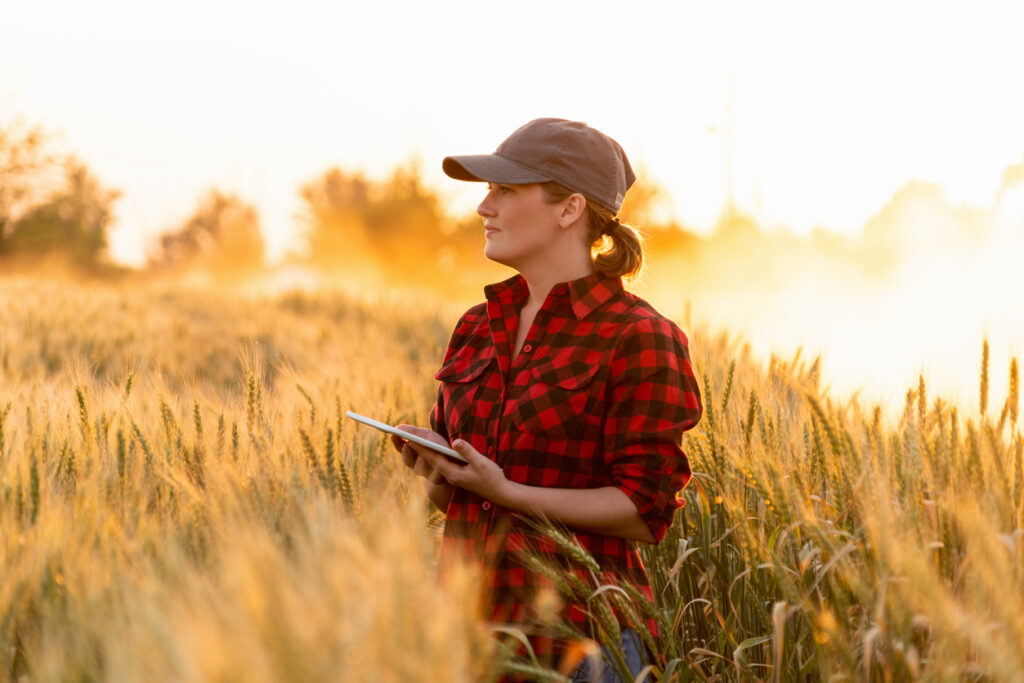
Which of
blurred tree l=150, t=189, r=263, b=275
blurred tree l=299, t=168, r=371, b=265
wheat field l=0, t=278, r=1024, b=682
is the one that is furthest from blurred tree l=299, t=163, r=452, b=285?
wheat field l=0, t=278, r=1024, b=682

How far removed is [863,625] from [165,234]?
131 feet

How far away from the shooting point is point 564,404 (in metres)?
2.00

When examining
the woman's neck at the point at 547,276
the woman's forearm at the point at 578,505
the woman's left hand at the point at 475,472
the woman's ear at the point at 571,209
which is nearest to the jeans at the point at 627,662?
the woman's forearm at the point at 578,505

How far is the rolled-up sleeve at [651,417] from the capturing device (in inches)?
74.9

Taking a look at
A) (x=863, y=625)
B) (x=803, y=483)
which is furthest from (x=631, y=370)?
(x=863, y=625)

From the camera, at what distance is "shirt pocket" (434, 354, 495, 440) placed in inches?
85.9

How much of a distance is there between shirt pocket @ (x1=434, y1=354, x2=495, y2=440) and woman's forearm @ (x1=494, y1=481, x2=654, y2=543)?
32 cm

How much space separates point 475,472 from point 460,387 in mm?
402

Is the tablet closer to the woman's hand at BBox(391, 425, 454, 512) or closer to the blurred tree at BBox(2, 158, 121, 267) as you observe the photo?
the woman's hand at BBox(391, 425, 454, 512)

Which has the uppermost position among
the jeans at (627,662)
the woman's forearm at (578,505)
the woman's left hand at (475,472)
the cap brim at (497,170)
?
the cap brim at (497,170)

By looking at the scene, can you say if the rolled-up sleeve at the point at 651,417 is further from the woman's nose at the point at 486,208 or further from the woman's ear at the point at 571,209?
the woman's nose at the point at 486,208

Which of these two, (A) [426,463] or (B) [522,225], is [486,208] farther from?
(A) [426,463]

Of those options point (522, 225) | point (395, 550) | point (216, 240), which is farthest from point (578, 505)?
point (216, 240)

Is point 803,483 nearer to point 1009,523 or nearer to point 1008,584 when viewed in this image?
point 1009,523
